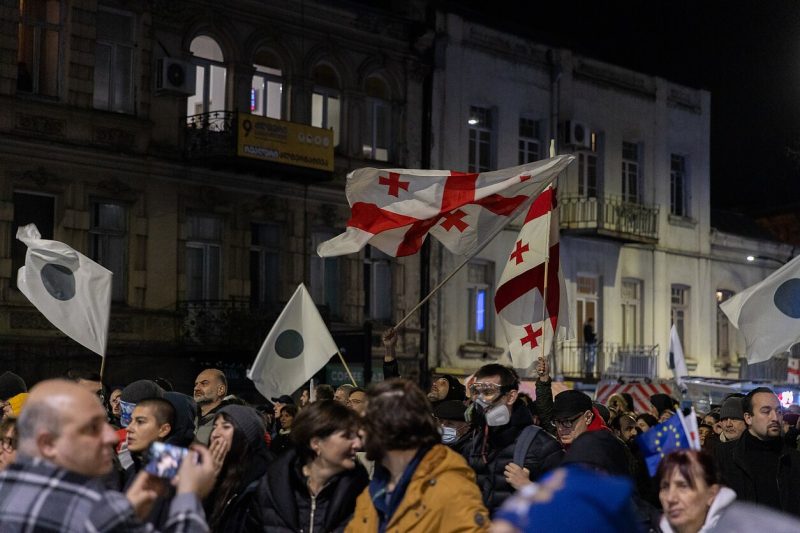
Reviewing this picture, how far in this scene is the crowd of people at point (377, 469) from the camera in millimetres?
4496

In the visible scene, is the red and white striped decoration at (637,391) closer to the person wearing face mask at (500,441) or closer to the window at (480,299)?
the window at (480,299)

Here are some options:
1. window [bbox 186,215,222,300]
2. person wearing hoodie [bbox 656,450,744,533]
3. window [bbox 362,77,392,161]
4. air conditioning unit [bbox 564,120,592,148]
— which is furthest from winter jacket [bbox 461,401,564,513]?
air conditioning unit [bbox 564,120,592,148]

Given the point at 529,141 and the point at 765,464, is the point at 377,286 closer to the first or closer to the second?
the point at 529,141

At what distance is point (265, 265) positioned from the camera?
26969 millimetres

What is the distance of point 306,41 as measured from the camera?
27500mm

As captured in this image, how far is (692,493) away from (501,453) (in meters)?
2.52

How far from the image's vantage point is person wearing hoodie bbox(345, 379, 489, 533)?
5617mm

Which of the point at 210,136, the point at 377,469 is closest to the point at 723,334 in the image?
the point at 210,136

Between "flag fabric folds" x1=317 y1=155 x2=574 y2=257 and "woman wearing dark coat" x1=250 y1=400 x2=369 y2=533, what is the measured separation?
557cm

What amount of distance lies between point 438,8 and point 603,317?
9347mm

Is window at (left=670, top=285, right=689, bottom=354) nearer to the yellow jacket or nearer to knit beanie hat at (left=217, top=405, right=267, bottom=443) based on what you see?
knit beanie hat at (left=217, top=405, right=267, bottom=443)

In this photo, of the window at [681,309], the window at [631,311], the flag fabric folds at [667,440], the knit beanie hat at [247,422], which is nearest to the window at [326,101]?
the window at [631,311]

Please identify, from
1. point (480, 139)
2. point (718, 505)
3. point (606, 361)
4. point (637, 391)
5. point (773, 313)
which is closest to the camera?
point (718, 505)

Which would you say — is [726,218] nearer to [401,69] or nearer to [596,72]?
[596,72]
